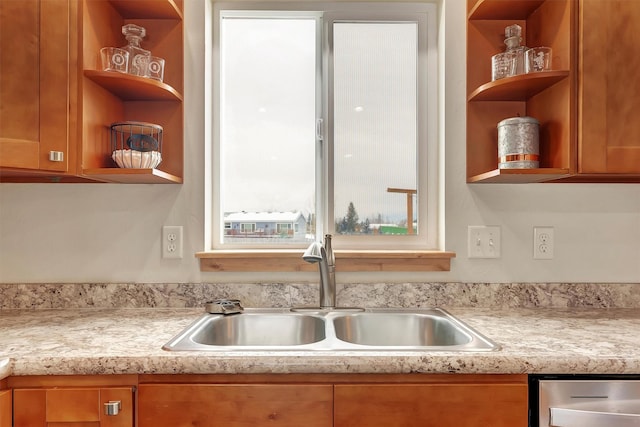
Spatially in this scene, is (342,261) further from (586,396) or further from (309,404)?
(586,396)

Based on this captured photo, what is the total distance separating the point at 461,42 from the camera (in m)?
1.59

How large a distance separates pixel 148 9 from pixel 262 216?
34.1 inches

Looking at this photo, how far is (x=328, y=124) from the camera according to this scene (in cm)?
169

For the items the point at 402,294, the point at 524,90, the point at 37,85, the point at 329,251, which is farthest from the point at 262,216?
the point at 524,90

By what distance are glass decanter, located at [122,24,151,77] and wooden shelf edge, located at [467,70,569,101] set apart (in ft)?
3.83

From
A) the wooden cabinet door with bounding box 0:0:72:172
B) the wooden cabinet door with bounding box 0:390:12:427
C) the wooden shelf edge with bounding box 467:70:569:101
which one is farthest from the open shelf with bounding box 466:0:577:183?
the wooden cabinet door with bounding box 0:390:12:427

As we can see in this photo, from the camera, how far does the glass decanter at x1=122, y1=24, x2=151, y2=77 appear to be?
140 cm

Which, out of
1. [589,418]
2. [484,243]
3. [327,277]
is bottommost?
[589,418]

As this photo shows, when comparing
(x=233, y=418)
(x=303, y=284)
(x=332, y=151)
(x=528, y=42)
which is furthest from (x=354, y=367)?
(x=528, y=42)

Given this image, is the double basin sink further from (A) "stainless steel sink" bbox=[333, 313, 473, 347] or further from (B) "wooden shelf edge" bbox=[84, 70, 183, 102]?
(B) "wooden shelf edge" bbox=[84, 70, 183, 102]

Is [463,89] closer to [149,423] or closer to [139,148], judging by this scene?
[139,148]

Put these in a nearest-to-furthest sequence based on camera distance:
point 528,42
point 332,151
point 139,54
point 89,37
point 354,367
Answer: point 354,367, point 89,37, point 139,54, point 528,42, point 332,151

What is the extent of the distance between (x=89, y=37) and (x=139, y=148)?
0.37 m

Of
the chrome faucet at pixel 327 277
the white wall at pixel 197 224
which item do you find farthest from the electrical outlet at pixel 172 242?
the chrome faucet at pixel 327 277
